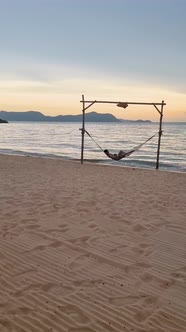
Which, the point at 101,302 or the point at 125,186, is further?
the point at 125,186

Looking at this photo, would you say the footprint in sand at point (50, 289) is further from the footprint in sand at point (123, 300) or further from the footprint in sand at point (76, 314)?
the footprint in sand at point (123, 300)

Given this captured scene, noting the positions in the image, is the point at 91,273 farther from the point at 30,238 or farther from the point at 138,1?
the point at 138,1

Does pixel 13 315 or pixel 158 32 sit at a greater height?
pixel 158 32

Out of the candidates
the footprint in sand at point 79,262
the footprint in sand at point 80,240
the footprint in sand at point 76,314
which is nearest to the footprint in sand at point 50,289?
the footprint in sand at point 76,314

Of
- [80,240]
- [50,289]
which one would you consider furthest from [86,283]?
[80,240]

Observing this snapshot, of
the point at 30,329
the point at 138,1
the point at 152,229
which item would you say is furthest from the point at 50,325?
the point at 138,1

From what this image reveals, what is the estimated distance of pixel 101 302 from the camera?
2611 mm

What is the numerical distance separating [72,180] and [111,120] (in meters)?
177

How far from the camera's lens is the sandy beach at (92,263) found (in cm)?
241

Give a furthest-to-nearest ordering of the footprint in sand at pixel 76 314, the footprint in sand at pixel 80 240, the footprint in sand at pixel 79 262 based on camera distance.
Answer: the footprint in sand at pixel 80 240 → the footprint in sand at pixel 79 262 → the footprint in sand at pixel 76 314

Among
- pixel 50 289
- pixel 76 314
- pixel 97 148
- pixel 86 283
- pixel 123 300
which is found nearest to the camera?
pixel 76 314

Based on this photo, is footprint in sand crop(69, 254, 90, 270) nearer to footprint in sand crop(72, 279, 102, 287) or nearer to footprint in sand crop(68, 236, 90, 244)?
footprint in sand crop(72, 279, 102, 287)

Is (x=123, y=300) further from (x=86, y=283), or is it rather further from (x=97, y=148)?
(x=97, y=148)

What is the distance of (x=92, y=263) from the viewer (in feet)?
10.9
